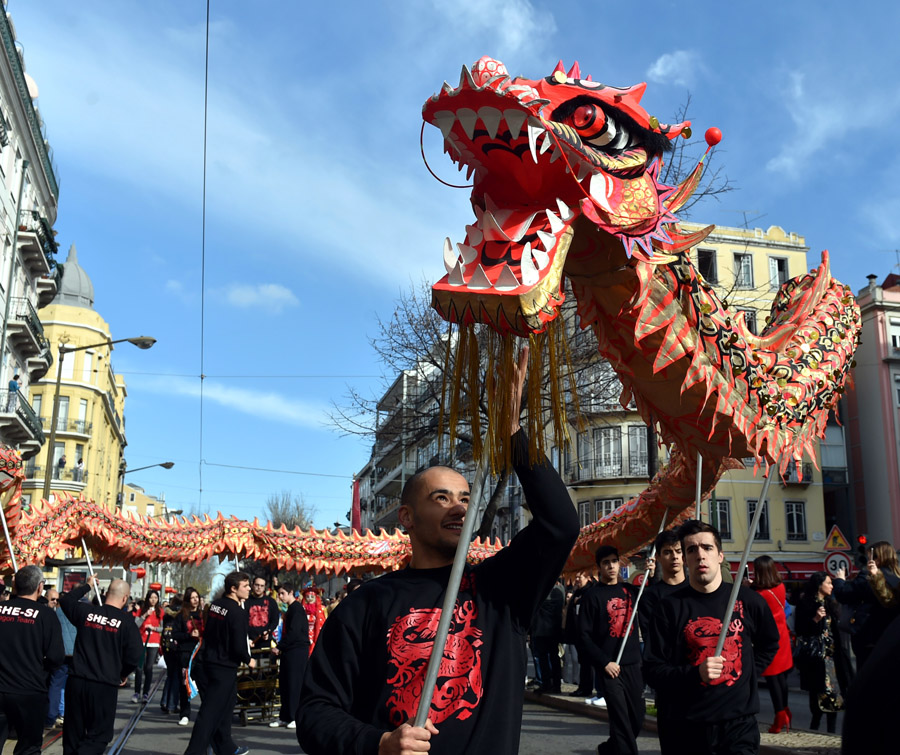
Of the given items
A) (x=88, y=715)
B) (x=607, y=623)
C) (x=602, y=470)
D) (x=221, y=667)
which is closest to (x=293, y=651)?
(x=221, y=667)

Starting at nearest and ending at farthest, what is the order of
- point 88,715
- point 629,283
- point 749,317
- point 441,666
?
1. point 441,666
2. point 629,283
3. point 88,715
4. point 749,317

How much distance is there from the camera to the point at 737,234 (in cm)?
3506

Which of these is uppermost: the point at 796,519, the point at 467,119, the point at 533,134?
the point at 796,519

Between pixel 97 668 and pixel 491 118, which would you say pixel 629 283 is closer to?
pixel 491 118

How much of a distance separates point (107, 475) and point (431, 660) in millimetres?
60918

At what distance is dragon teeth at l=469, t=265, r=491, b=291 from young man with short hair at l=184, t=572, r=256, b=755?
20.4ft

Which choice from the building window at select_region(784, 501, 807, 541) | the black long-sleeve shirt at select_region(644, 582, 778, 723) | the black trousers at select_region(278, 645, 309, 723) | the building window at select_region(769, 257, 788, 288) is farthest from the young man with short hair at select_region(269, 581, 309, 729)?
the building window at select_region(769, 257, 788, 288)

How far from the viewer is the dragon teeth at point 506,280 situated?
275cm

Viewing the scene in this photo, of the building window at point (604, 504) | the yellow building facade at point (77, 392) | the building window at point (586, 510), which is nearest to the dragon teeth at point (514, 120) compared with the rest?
the building window at point (604, 504)

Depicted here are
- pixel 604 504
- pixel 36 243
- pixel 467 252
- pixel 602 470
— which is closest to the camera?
pixel 467 252

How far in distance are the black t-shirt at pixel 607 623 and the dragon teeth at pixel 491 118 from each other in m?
4.71

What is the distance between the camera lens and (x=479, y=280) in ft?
9.11

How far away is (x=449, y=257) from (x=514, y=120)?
569mm

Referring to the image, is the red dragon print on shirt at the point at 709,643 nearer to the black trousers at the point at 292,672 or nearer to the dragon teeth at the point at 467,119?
the dragon teeth at the point at 467,119
